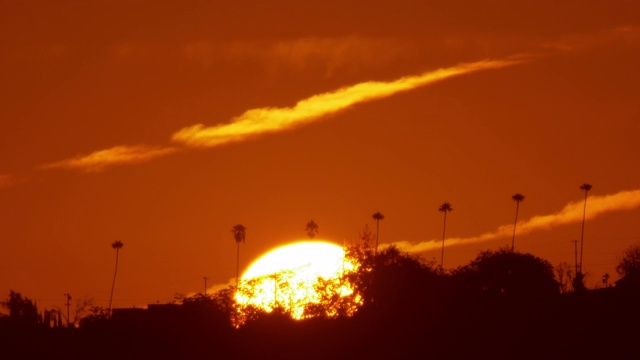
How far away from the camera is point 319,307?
4422 inches

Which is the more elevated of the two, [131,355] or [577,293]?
[577,293]

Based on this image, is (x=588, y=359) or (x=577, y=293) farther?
(x=577, y=293)

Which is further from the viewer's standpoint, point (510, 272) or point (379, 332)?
point (510, 272)

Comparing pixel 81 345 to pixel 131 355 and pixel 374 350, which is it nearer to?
pixel 131 355

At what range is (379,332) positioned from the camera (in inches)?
4087

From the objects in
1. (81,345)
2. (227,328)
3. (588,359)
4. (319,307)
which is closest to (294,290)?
(319,307)

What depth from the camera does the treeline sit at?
332 ft

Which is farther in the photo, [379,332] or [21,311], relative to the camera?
[21,311]

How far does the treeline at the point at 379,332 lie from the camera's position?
101 metres

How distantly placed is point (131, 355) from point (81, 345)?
4.43 m

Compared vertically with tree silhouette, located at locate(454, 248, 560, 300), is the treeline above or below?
below

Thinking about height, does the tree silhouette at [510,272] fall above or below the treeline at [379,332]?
above

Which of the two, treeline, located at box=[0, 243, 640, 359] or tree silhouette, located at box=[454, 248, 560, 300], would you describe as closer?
treeline, located at box=[0, 243, 640, 359]

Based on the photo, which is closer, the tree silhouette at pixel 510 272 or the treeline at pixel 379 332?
the treeline at pixel 379 332
